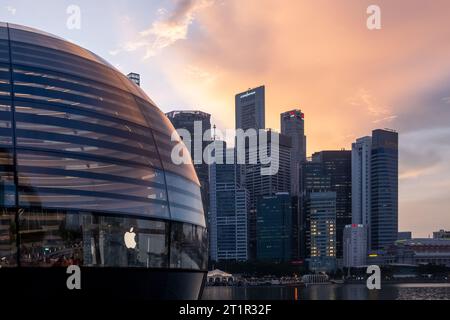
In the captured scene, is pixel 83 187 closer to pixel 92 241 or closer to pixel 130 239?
pixel 92 241

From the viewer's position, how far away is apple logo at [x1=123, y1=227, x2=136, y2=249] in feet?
52.1

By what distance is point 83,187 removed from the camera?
15336mm

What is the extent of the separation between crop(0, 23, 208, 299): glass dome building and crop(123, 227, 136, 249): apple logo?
3 centimetres

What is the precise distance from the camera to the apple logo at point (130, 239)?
15.9 m

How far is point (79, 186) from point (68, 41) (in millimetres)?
6935

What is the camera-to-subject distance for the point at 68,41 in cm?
2019

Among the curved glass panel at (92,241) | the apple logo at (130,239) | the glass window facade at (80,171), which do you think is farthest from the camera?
the apple logo at (130,239)

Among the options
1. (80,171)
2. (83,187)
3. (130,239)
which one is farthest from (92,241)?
(80,171)

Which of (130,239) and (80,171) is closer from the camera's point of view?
(80,171)

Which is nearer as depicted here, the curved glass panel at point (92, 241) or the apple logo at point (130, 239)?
the curved glass panel at point (92, 241)

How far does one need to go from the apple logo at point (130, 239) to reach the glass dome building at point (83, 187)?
29 mm

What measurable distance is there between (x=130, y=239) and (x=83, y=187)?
6.21 feet
